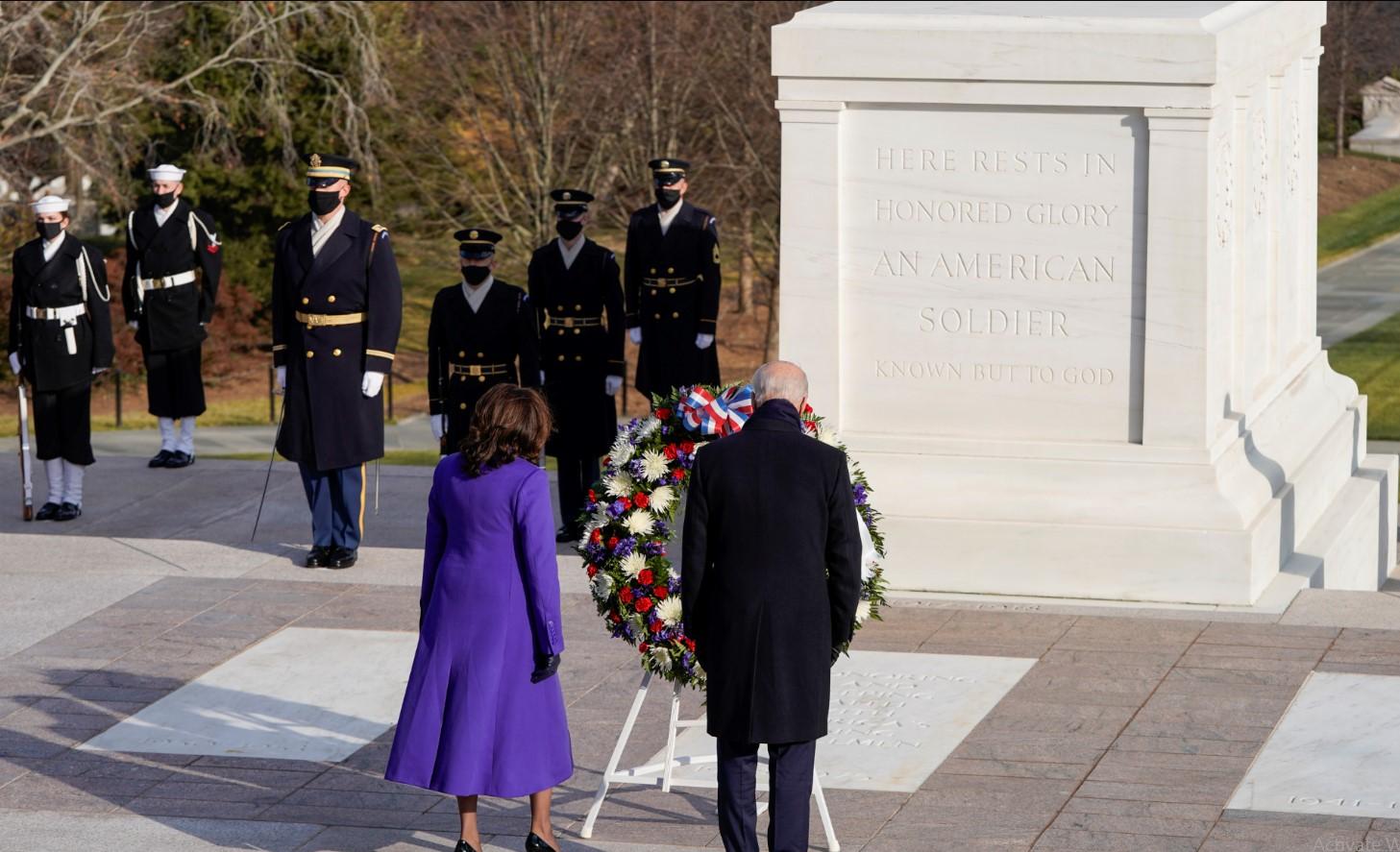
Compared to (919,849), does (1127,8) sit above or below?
above

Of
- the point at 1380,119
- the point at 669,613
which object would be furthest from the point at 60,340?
the point at 1380,119

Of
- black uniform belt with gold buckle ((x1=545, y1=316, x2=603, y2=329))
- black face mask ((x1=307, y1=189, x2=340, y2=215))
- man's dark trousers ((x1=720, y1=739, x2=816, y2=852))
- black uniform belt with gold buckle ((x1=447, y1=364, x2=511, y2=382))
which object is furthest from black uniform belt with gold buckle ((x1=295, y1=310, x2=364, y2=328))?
man's dark trousers ((x1=720, y1=739, x2=816, y2=852))

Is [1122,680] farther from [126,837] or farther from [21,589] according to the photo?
[21,589]

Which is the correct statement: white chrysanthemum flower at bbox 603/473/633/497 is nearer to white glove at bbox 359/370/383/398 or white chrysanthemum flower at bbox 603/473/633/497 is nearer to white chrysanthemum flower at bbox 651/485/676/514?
white chrysanthemum flower at bbox 651/485/676/514

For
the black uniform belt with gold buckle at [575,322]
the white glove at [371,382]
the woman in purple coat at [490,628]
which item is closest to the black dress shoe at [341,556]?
the white glove at [371,382]

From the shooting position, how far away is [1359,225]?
32656mm

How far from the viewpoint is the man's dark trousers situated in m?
5.61

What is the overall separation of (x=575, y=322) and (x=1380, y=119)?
31.1m

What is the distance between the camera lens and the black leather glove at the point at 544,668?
5.92 m

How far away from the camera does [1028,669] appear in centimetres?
818

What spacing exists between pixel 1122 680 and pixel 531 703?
2.85 metres

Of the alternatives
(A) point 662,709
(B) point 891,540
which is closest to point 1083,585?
(B) point 891,540

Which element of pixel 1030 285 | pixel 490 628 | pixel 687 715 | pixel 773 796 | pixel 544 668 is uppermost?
pixel 1030 285

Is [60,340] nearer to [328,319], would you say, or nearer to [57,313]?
[57,313]
